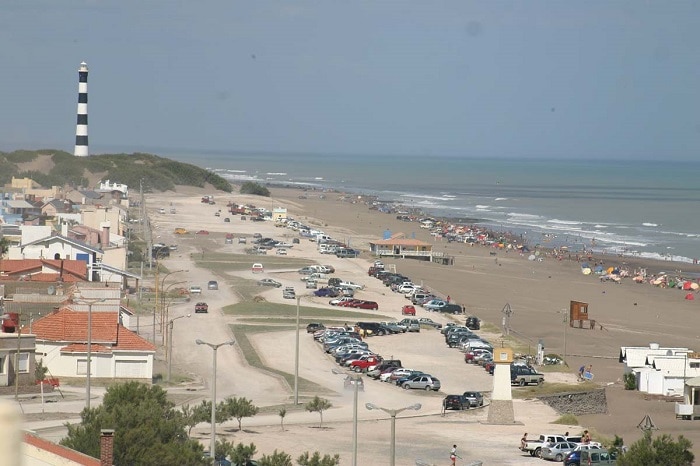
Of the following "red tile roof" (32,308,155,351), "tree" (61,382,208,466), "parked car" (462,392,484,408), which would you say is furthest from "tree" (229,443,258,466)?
"red tile roof" (32,308,155,351)

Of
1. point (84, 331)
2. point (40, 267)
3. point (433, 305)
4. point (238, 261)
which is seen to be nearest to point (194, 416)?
point (84, 331)

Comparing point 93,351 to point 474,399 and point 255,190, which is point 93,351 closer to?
point 474,399

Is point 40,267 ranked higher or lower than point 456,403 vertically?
higher

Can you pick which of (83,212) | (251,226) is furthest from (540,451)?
(251,226)

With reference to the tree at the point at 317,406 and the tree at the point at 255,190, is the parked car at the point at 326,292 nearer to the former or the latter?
the tree at the point at 317,406

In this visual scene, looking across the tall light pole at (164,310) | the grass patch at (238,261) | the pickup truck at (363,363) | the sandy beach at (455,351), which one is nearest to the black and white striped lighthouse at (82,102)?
the sandy beach at (455,351)

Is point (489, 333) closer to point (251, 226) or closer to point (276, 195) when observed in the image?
point (251, 226)
